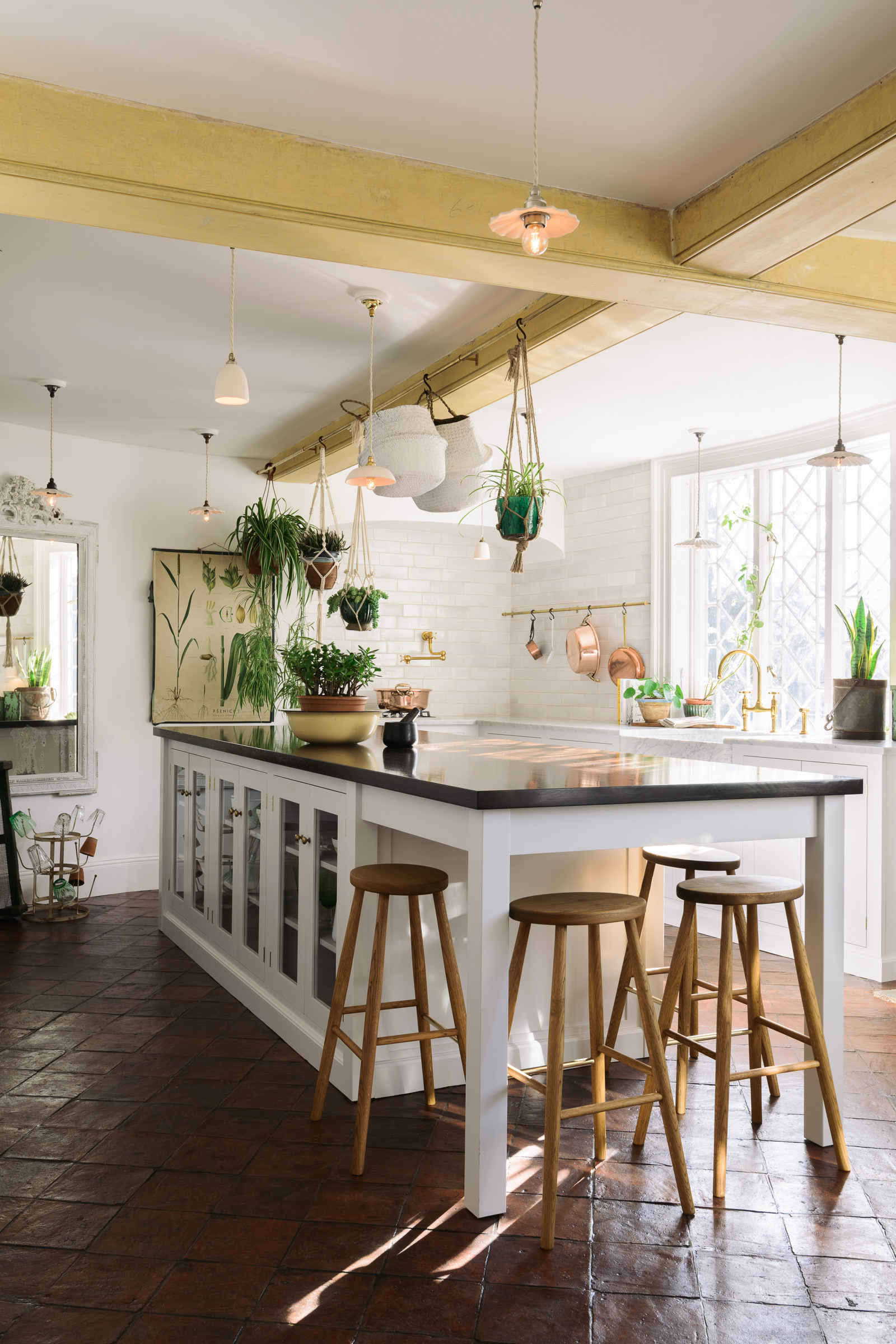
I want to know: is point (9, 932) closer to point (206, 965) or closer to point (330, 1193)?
point (206, 965)

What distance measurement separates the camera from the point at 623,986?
310 cm

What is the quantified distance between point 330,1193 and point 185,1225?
0.34 metres

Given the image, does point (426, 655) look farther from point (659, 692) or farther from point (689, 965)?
point (689, 965)

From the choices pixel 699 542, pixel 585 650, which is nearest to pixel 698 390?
pixel 699 542

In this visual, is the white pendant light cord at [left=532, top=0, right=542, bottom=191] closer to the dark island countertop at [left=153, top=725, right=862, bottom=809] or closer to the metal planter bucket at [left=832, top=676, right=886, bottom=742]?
the dark island countertop at [left=153, top=725, right=862, bottom=809]

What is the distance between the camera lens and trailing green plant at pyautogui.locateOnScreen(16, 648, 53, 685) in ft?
19.6

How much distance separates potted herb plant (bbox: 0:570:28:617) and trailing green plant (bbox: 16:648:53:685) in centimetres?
24

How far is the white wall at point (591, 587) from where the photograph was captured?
6.70 meters

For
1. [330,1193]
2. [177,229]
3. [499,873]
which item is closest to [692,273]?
[177,229]

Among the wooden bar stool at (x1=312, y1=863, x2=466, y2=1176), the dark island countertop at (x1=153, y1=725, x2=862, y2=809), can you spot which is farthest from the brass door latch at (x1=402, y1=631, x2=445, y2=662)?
the wooden bar stool at (x1=312, y1=863, x2=466, y2=1176)

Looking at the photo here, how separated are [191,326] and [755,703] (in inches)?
146

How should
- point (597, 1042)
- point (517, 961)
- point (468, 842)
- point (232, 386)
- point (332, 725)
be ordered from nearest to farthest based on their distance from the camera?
1. point (468, 842)
2. point (597, 1042)
3. point (517, 961)
4. point (232, 386)
5. point (332, 725)

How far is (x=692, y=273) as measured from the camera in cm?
327

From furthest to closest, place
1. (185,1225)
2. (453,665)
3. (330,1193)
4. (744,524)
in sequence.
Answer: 1. (453,665)
2. (744,524)
3. (330,1193)
4. (185,1225)
